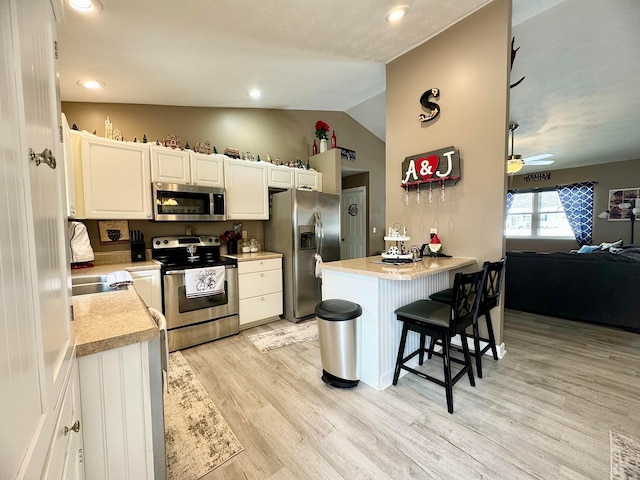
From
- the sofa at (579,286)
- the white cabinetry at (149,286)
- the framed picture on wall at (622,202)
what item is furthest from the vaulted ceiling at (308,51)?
the framed picture on wall at (622,202)

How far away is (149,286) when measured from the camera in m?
2.63

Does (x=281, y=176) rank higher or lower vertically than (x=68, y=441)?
higher

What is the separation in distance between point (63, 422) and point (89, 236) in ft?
9.07

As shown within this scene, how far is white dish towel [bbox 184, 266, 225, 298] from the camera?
2809 mm

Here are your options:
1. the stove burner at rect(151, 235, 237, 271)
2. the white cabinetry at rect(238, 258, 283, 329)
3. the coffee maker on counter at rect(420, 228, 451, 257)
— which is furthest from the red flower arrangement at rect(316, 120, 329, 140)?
the coffee maker on counter at rect(420, 228, 451, 257)

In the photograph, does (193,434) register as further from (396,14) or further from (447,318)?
(396,14)

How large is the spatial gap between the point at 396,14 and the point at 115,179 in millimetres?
3046

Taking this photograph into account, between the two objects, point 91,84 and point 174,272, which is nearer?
point 91,84

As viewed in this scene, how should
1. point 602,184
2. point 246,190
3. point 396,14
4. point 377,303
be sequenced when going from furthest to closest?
point 602,184, point 246,190, point 396,14, point 377,303

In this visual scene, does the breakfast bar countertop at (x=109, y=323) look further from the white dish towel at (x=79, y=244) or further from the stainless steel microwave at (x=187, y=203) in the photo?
the stainless steel microwave at (x=187, y=203)

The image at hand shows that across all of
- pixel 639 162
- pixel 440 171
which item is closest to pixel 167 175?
pixel 440 171

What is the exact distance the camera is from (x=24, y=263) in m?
0.51

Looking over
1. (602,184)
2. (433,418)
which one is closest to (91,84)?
(433,418)

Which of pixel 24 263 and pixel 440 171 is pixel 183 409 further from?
pixel 440 171
